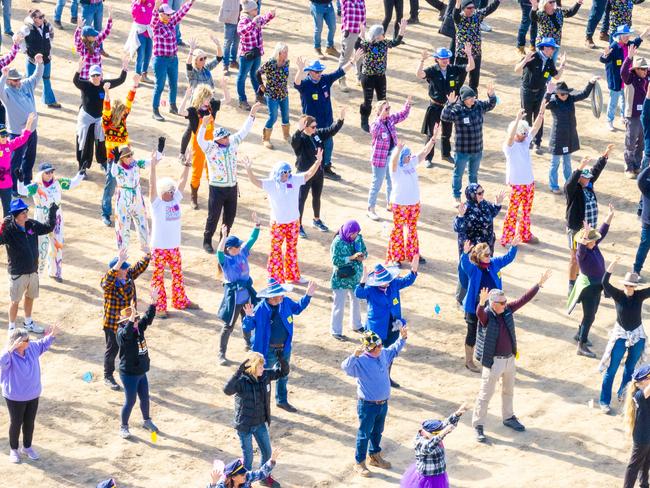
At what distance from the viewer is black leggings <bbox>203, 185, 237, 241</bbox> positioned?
20.3 m

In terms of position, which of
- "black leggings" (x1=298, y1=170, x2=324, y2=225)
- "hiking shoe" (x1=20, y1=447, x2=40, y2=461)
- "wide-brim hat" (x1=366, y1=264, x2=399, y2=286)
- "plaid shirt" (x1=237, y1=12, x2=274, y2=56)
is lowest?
"hiking shoe" (x1=20, y1=447, x2=40, y2=461)

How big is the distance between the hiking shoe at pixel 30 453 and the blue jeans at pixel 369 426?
3701 mm

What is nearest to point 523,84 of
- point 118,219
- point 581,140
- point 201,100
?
point 581,140

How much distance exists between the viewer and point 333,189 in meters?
23.1

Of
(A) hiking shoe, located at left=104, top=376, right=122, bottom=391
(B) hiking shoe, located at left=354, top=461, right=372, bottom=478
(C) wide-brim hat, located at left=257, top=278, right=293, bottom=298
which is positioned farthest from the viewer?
(A) hiking shoe, located at left=104, top=376, right=122, bottom=391

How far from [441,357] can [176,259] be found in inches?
151

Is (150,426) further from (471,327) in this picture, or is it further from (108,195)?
(108,195)

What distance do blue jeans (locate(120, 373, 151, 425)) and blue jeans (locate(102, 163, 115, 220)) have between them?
5.30 metres

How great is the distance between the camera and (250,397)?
604 inches

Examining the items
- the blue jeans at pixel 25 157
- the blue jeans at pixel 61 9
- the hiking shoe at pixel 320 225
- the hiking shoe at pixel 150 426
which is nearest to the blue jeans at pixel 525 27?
the hiking shoe at pixel 320 225

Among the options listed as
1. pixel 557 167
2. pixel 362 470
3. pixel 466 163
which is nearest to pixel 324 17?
pixel 466 163

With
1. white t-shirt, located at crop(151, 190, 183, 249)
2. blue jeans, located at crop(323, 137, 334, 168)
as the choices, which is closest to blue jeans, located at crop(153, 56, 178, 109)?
blue jeans, located at crop(323, 137, 334, 168)

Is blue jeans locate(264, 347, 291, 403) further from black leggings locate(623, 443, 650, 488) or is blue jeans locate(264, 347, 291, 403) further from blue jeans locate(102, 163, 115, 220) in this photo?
blue jeans locate(102, 163, 115, 220)

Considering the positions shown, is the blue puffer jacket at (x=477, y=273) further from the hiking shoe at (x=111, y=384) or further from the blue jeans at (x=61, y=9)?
the blue jeans at (x=61, y=9)
